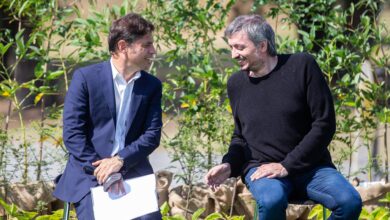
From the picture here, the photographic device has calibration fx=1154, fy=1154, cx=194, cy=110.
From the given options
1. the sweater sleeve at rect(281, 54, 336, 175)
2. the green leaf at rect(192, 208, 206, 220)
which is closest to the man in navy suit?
the sweater sleeve at rect(281, 54, 336, 175)

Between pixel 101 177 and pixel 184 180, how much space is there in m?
1.54

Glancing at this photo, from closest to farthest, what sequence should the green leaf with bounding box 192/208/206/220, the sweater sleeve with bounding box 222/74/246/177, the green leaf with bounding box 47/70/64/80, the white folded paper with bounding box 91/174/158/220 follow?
the white folded paper with bounding box 91/174/158/220
the sweater sleeve with bounding box 222/74/246/177
the green leaf with bounding box 192/208/206/220
the green leaf with bounding box 47/70/64/80

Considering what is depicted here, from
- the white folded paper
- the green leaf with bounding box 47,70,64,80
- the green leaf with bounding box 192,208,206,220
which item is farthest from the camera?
the green leaf with bounding box 47,70,64,80

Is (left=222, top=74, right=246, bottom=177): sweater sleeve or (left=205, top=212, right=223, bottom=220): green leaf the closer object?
(left=222, top=74, right=246, bottom=177): sweater sleeve

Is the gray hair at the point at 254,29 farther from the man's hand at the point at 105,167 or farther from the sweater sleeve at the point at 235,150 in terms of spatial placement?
the man's hand at the point at 105,167

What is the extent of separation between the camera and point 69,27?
23.4 feet

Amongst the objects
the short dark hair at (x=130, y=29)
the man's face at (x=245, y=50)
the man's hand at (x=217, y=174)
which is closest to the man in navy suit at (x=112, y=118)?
the short dark hair at (x=130, y=29)

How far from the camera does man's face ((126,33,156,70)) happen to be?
18.9 feet

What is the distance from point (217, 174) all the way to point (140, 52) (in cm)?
72

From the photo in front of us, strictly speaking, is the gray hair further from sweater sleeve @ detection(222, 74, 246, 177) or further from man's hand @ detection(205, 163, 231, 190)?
man's hand @ detection(205, 163, 231, 190)

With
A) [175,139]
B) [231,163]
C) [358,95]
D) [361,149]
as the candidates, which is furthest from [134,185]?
[361,149]

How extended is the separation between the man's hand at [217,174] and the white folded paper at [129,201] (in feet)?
0.98

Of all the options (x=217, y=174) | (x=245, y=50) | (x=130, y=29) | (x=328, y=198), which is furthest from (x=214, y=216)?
(x=130, y=29)

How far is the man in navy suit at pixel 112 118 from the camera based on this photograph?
18.7 ft
